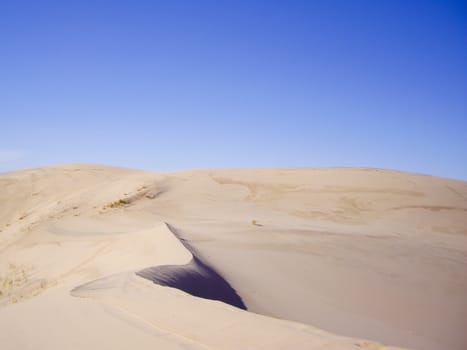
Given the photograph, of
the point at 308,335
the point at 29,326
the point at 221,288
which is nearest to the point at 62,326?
the point at 29,326

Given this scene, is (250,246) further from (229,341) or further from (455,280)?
(229,341)

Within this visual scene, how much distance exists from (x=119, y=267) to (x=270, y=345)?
337 cm

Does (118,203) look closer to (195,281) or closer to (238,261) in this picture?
(238,261)

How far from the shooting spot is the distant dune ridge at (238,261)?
2.55 m

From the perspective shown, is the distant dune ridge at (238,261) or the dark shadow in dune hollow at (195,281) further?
the dark shadow in dune hollow at (195,281)

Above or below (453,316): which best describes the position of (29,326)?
above

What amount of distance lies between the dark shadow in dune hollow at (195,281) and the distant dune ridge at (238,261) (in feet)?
0.08

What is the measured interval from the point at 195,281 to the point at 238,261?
170 centimetres

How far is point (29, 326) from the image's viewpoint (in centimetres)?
265

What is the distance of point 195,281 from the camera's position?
13.3 ft

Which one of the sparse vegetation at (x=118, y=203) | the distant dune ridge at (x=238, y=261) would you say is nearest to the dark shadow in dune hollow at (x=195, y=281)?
the distant dune ridge at (x=238, y=261)

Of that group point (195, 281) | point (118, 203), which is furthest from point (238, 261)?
point (118, 203)

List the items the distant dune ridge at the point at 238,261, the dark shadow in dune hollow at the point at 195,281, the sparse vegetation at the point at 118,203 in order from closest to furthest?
the distant dune ridge at the point at 238,261 → the dark shadow in dune hollow at the point at 195,281 → the sparse vegetation at the point at 118,203

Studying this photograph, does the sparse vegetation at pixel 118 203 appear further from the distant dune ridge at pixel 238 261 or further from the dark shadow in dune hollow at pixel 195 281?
the dark shadow in dune hollow at pixel 195 281
